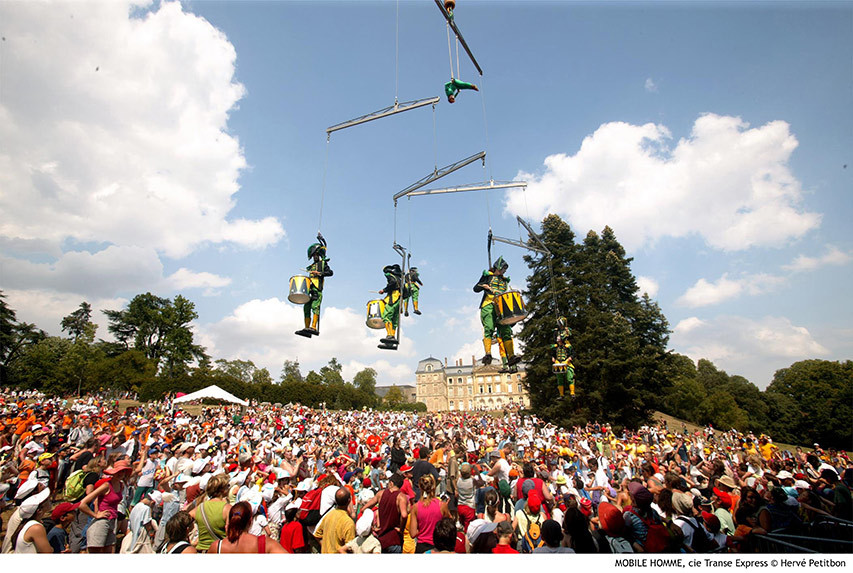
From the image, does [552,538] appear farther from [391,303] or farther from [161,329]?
[161,329]

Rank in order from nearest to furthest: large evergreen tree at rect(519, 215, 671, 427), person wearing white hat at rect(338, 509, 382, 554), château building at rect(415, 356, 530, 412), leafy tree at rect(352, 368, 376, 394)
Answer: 1. person wearing white hat at rect(338, 509, 382, 554)
2. large evergreen tree at rect(519, 215, 671, 427)
3. château building at rect(415, 356, 530, 412)
4. leafy tree at rect(352, 368, 376, 394)

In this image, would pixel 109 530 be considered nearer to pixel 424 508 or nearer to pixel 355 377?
pixel 424 508

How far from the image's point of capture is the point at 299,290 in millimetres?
7367

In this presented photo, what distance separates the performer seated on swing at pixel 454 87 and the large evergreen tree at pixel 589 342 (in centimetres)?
1639

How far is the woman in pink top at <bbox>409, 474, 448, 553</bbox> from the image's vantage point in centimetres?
361

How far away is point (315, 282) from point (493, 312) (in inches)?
145

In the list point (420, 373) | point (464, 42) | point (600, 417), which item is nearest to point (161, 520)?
point (464, 42)

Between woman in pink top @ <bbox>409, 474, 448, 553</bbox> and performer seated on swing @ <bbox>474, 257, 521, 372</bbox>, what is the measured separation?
4718mm

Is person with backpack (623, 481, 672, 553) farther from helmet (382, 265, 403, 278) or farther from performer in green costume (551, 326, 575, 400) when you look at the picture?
performer in green costume (551, 326, 575, 400)

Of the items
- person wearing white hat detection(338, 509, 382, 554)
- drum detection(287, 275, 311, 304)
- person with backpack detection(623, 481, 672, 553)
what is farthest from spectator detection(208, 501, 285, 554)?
drum detection(287, 275, 311, 304)

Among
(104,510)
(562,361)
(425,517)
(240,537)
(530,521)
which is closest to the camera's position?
(240,537)

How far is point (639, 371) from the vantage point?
22.0 m

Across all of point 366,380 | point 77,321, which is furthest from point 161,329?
point 366,380
